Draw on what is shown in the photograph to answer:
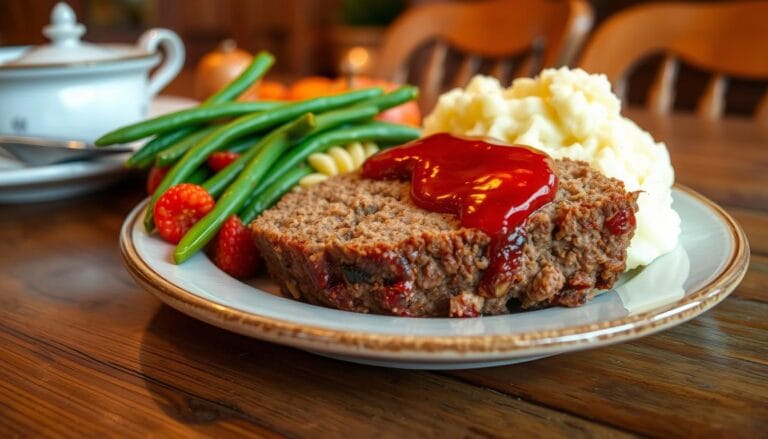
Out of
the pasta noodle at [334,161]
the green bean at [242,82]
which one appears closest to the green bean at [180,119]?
the green bean at [242,82]

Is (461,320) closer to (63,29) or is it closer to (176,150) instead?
(176,150)

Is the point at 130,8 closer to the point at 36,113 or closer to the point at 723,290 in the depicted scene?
the point at 36,113

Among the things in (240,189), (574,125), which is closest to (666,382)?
(574,125)

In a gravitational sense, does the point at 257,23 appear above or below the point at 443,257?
below

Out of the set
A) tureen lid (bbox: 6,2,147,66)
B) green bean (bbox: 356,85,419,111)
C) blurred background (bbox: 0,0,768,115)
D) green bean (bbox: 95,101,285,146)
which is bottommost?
blurred background (bbox: 0,0,768,115)

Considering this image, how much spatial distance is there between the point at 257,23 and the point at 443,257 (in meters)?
8.05

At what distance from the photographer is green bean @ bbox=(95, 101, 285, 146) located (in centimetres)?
174

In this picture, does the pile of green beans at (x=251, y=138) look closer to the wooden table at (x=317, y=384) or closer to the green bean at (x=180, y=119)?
the green bean at (x=180, y=119)

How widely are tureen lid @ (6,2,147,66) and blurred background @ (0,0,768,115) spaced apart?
5241 millimetres

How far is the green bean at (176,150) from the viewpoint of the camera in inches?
66.6

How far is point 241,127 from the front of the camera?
1.74 m

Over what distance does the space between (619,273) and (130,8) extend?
9.07m

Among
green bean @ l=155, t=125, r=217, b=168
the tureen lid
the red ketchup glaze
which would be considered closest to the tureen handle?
the tureen lid

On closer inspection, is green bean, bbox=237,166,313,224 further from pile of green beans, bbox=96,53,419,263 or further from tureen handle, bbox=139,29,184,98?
tureen handle, bbox=139,29,184,98
